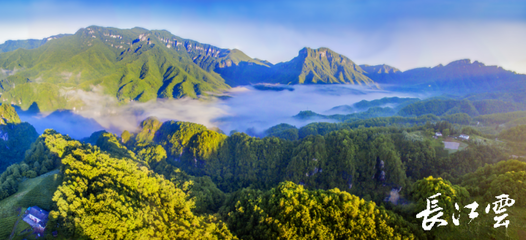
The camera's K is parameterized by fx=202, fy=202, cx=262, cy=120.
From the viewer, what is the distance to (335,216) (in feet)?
109

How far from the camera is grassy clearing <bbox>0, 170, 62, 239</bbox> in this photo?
25109 mm

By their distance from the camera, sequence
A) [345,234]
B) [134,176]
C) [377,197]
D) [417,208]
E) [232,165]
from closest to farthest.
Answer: [345,234]
[417,208]
[134,176]
[377,197]
[232,165]

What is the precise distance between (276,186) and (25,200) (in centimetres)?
4518

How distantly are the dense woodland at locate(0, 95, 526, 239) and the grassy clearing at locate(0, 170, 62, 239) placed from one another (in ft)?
4.88

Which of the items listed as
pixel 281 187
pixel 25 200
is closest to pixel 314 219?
pixel 281 187

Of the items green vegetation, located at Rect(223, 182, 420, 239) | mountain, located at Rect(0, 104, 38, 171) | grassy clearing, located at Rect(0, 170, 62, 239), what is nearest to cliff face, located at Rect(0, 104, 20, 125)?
mountain, located at Rect(0, 104, 38, 171)

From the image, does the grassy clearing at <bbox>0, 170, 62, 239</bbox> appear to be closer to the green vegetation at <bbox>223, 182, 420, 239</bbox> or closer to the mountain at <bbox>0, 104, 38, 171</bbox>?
the green vegetation at <bbox>223, 182, 420, 239</bbox>

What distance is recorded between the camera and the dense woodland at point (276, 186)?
94.1 ft

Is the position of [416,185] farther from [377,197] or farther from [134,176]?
[134,176]

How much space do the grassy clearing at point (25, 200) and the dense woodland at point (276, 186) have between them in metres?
1.49

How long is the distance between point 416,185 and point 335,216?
823 inches

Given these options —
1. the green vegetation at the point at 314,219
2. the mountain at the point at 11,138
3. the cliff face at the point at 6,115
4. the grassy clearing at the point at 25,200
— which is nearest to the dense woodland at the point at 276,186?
the green vegetation at the point at 314,219

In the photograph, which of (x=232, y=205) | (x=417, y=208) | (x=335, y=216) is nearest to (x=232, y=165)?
(x=232, y=205)

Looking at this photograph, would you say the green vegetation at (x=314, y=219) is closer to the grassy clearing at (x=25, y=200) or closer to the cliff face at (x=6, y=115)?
the grassy clearing at (x=25, y=200)
